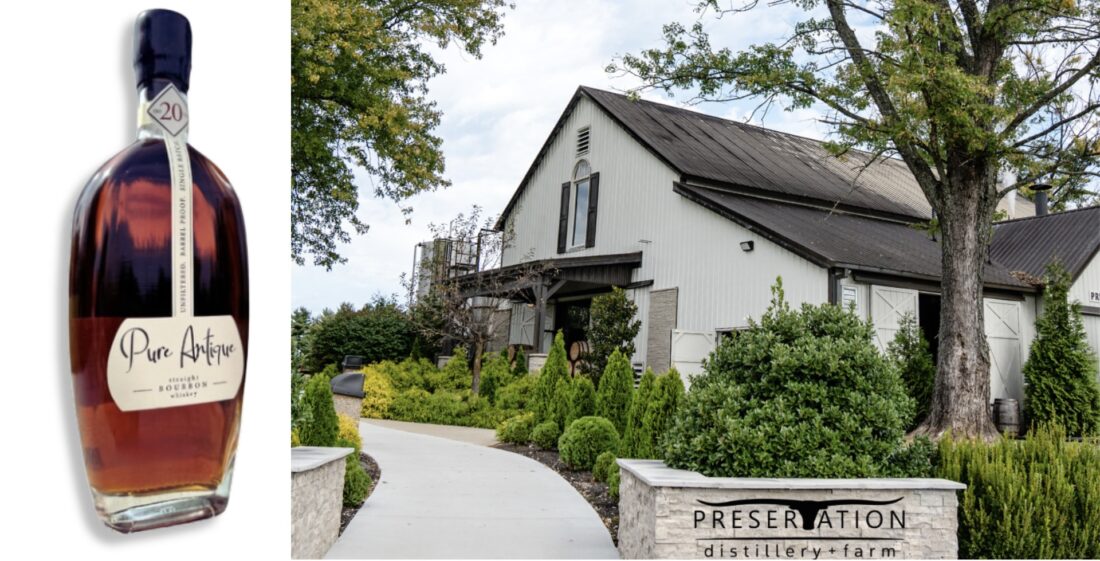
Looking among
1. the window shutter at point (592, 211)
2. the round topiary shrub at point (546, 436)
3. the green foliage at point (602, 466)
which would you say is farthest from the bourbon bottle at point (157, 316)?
the window shutter at point (592, 211)

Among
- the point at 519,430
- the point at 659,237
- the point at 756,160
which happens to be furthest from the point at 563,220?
the point at 519,430

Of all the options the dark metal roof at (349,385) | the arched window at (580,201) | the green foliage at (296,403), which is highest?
the arched window at (580,201)

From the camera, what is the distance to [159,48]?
1440 millimetres

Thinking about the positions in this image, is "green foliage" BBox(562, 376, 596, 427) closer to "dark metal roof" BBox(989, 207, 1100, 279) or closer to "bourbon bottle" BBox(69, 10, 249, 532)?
"bourbon bottle" BBox(69, 10, 249, 532)

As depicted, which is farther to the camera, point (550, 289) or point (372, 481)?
point (550, 289)

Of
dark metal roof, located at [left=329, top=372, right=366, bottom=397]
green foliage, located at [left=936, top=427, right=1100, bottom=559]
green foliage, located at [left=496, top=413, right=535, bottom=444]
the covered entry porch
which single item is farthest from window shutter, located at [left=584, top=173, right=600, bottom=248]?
green foliage, located at [left=936, top=427, right=1100, bottom=559]

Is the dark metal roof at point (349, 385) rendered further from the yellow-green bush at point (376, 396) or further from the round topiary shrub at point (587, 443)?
the yellow-green bush at point (376, 396)

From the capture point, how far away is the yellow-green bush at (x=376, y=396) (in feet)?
51.3

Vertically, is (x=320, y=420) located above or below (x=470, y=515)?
above

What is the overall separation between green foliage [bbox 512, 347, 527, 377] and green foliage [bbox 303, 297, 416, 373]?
451cm

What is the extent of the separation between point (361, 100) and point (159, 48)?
37.3 ft

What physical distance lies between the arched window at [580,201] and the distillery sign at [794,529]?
46.8 ft

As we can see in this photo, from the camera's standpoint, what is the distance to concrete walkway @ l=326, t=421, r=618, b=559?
5125mm

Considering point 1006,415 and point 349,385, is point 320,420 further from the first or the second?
point 1006,415
